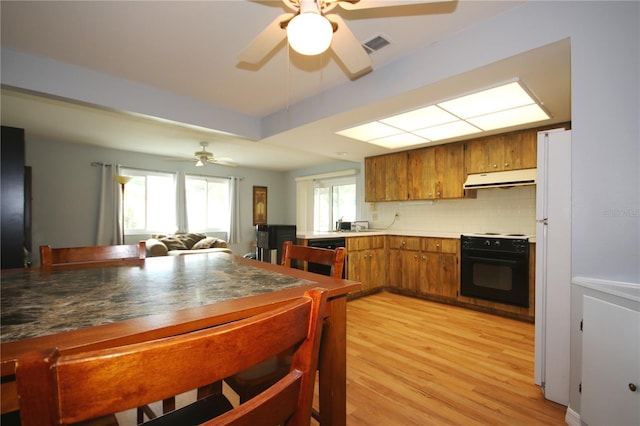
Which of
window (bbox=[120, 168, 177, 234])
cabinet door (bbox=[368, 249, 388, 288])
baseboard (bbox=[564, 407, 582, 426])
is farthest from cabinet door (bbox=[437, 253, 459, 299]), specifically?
window (bbox=[120, 168, 177, 234])

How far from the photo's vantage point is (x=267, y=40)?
1.62 m

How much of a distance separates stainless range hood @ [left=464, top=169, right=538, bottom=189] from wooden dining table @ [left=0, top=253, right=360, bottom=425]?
304cm

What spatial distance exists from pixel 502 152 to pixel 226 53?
3234mm

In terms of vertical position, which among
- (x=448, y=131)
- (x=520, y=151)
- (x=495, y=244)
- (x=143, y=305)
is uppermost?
(x=448, y=131)

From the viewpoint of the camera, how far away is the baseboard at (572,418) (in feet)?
5.09

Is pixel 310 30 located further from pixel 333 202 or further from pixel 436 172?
pixel 333 202

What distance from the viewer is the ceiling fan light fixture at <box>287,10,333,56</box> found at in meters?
1.28

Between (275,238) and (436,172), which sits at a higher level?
(436,172)

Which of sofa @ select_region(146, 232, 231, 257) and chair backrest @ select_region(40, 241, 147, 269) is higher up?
chair backrest @ select_region(40, 241, 147, 269)

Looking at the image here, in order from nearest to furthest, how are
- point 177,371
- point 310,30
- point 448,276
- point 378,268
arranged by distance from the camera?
1. point 177,371
2. point 310,30
3. point 448,276
4. point 378,268

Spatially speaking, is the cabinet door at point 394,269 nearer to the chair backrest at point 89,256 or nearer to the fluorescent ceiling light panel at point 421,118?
the fluorescent ceiling light panel at point 421,118

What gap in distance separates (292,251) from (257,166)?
5.73 m

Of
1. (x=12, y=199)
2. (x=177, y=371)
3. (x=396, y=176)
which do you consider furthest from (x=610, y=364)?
(x=12, y=199)

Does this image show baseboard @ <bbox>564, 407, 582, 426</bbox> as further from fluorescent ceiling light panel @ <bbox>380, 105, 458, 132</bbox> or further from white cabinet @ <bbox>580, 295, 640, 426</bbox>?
fluorescent ceiling light panel @ <bbox>380, 105, 458, 132</bbox>
